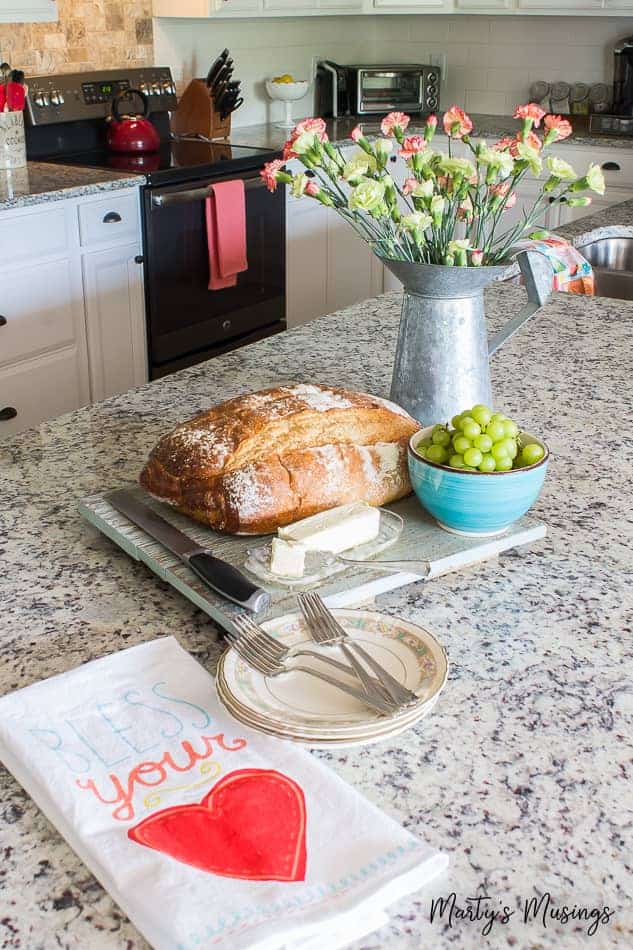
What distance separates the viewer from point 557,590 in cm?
103

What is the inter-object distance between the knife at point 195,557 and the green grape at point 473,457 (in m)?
0.26

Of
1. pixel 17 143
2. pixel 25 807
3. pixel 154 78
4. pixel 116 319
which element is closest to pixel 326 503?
pixel 25 807

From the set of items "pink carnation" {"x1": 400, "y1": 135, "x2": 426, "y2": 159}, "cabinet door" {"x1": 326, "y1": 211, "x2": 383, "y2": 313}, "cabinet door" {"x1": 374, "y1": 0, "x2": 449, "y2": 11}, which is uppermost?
"cabinet door" {"x1": 374, "y1": 0, "x2": 449, "y2": 11}

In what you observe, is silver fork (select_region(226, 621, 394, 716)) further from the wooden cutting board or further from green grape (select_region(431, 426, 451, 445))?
green grape (select_region(431, 426, 451, 445))

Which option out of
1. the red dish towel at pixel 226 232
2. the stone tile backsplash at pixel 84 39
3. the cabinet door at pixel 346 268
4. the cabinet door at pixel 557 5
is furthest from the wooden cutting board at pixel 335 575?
the cabinet door at pixel 557 5

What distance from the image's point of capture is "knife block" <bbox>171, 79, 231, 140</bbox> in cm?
428

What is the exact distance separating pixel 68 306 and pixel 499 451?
2.44 metres

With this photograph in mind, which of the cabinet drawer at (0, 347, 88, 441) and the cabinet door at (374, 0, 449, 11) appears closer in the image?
the cabinet drawer at (0, 347, 88, 441)

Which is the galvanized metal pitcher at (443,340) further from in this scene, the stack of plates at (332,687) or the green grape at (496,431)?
the stack of plates at (332,687)

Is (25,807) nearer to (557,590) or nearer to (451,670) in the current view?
(451,670)

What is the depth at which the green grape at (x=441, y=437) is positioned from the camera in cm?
109

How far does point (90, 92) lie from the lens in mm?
3889

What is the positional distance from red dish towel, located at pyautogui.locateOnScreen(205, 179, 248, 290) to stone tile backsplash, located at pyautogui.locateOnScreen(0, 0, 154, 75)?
0.89 meters

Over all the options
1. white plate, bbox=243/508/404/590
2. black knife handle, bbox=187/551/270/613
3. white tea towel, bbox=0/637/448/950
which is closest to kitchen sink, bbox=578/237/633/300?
white plate, bbox=243/508/404/590
